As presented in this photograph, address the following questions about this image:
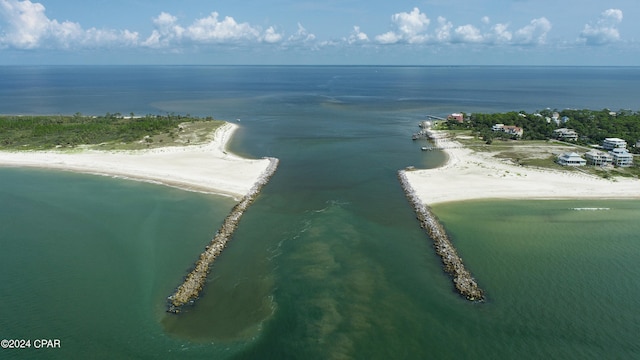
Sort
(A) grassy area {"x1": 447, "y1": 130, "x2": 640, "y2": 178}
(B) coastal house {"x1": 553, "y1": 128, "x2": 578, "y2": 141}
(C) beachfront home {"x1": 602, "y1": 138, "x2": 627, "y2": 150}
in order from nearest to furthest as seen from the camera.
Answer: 1. (A) grassy area {"x1": 447, "y1": 130, "x2": 640, "y2": 178}
2. (C) beachfront home {"x1": 602, "y1": 138, "x2": 627, "y2": 150}
3. (B) coastal house {"x1": 553, "y1": 128, "x2": 578, "y2": 141}

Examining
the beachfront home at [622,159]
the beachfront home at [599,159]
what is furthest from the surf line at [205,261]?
the beachfront home at [622,159]

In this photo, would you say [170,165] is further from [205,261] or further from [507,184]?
[507,184]

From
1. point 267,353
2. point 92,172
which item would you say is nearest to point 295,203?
point 267,353

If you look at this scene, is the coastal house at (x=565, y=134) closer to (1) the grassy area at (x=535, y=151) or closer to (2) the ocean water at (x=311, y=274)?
(1) the grassy area at (x=535, y=151)

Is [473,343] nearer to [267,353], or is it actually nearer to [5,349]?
[267,353]

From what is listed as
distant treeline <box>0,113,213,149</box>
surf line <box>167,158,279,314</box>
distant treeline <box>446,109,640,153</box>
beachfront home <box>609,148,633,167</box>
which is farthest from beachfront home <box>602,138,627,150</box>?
distant treeline <box>0,113,213,149</box>

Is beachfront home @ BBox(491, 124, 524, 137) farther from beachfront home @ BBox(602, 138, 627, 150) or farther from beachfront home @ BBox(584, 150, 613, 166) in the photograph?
beachfront home @ BBox(584, 150, 613, 166)
